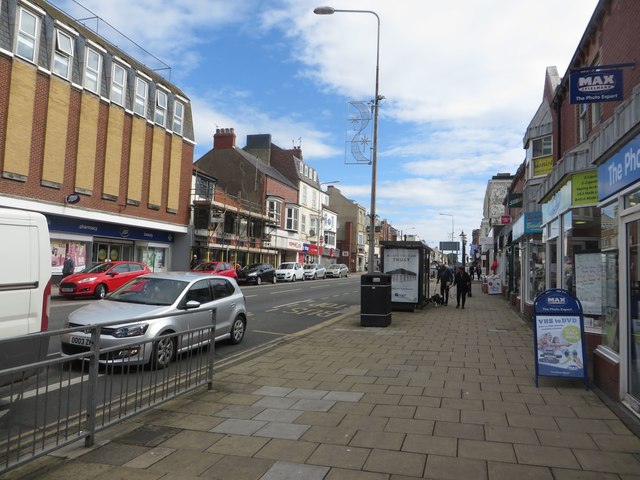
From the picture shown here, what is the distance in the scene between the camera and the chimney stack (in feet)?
157

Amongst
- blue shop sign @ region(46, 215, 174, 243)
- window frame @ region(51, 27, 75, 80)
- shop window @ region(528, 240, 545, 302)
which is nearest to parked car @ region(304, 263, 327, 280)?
blue shop sign @ region(46, 215, 174, 243)

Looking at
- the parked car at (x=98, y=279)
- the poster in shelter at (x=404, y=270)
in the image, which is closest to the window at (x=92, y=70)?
the parked car at (x=98, y=279)

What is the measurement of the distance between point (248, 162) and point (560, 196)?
39.9 metres

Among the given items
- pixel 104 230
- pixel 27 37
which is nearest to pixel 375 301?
pixel 104 230

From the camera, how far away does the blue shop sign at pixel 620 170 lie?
5027 mm

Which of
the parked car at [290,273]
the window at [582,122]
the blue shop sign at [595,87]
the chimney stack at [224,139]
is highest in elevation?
the chimney stack at [224,139]

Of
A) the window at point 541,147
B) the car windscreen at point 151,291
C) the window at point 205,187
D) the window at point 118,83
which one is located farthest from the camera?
the window at point 205,187

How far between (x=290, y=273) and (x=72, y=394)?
35577 mm

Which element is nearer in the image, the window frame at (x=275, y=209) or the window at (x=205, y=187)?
the window at (x=205, y=187)

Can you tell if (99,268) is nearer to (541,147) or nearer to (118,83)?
(118,83)

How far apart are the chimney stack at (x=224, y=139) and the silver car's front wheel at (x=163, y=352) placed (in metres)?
44.1

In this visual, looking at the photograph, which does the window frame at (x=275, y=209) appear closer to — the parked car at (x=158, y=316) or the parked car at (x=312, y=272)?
the parked car at (x=312, y=272)

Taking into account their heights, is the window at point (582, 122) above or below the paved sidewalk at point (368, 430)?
above

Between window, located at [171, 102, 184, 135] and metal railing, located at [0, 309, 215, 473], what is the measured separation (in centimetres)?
2887
